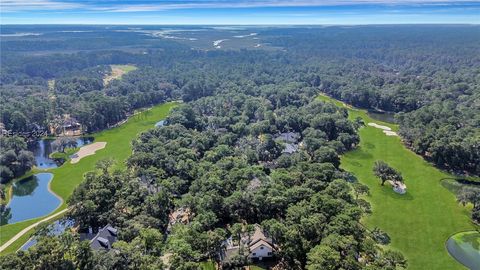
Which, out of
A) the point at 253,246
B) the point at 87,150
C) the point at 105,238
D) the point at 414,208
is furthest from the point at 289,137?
the point at 105,238

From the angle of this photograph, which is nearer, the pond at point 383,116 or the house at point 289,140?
the house at point 289,140

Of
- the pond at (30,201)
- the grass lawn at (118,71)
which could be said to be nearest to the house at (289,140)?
the pond at (30,201)

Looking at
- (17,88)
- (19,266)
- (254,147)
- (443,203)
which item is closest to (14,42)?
(17,88)

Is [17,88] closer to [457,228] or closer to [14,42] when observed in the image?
[14,42]

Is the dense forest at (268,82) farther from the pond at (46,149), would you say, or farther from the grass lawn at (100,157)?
the pond at (46,149)

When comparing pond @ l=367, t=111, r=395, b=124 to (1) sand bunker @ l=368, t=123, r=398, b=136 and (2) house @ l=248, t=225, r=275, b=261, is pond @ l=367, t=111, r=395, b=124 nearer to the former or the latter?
(1) sand bunker @ l=368, t=123, r=398, b=136

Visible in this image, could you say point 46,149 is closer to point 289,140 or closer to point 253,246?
point 289,140
